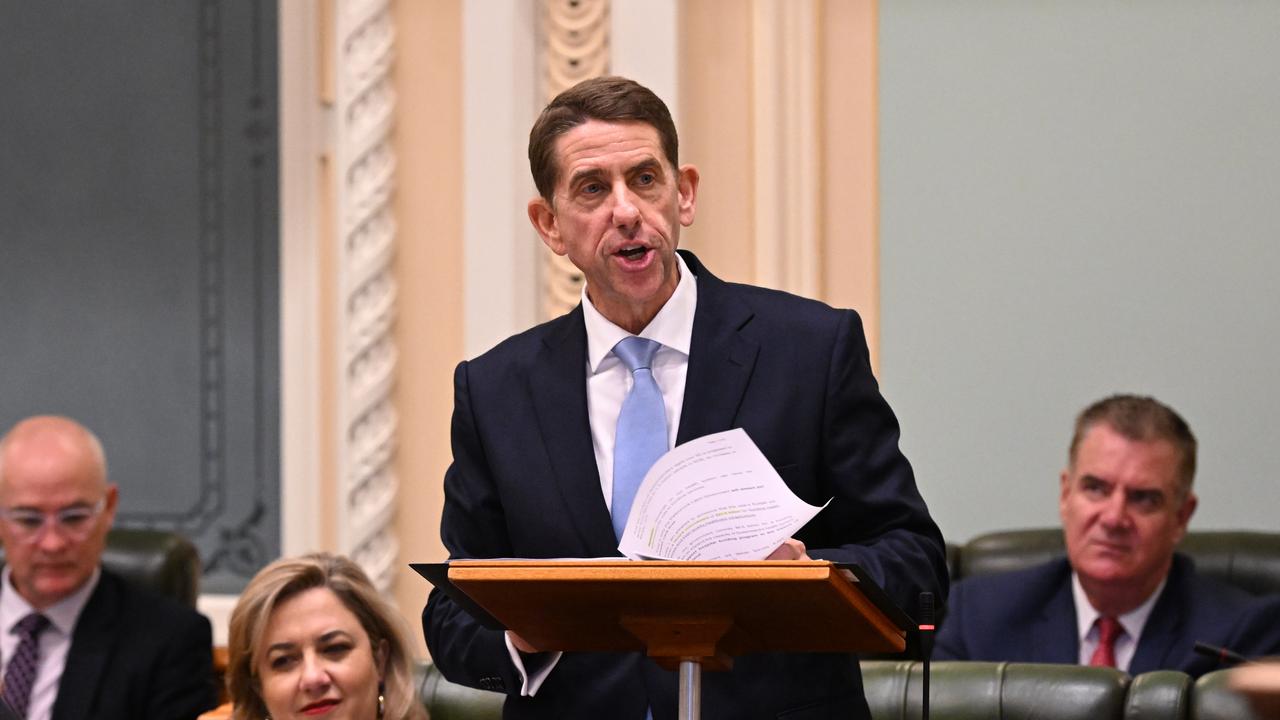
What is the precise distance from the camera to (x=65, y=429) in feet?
15.6

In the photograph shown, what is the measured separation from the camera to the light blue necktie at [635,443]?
7.85 feet

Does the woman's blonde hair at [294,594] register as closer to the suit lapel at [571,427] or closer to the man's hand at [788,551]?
the suit lapel at [571,427]

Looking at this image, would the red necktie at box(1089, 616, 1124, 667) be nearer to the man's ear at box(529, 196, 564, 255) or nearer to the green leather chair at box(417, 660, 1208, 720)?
the green leather chair at box(417, 660, 1208, 720)

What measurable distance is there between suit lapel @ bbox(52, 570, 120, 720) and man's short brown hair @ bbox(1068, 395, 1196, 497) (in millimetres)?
2435

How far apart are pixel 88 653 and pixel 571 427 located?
2505 millimetres

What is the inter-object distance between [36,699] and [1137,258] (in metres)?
3.16

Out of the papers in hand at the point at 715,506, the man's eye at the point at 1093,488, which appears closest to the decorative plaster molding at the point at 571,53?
the man's eye at the point at 1093,488

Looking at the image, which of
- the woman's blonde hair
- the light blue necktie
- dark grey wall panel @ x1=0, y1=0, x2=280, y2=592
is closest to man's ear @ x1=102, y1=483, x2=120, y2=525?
dark grey wall panel @ x1=0, y1=0, x2=280, y2=592

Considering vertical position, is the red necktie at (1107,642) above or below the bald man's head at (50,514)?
below

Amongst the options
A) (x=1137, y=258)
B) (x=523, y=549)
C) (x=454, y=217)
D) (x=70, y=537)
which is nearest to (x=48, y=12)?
(x=454, y=217)

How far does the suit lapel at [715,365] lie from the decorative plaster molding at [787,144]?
2555 millimetres

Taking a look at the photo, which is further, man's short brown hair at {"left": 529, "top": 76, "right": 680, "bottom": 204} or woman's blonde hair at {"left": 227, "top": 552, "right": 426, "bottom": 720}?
woman's blonde hair at {"left": 227, "top": 552, "right": 426, "bottom": 720}

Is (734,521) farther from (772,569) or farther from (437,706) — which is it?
(437,706)

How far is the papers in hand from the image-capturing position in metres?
2.03
